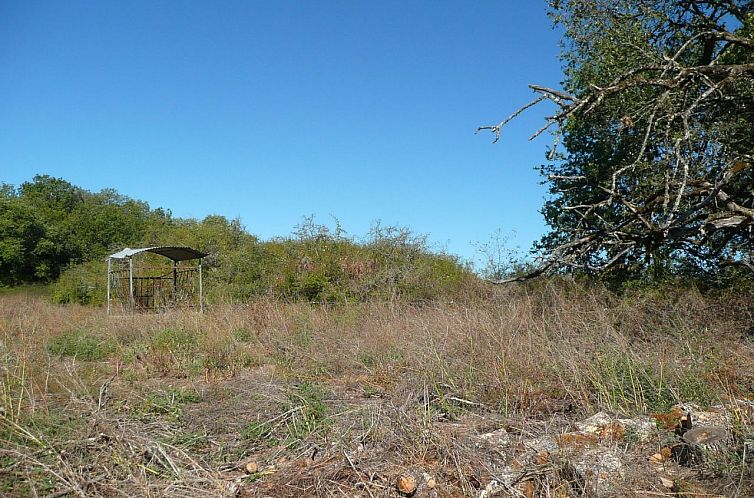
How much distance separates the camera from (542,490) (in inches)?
141

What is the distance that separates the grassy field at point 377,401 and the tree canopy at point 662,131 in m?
0.84

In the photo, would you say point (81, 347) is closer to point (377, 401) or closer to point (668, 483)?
point (377, 401)

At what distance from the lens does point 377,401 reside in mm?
5488

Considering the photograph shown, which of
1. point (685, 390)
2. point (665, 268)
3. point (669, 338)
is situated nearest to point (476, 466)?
point (685, 390)

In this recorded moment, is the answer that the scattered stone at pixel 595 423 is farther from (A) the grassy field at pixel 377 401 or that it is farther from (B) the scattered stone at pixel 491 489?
(B) the scattered stone at pixel 491 489

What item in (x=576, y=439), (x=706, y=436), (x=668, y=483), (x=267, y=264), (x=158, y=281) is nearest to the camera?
(x=668, y=483)

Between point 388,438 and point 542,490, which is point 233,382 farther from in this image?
point 542,490

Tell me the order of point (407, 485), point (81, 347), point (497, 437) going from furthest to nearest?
point (81, 347), point (497, 437), point (407, 485)

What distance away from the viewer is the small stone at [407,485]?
3.66 m

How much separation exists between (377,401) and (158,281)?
1510cm

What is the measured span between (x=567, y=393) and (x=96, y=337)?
7975 mm

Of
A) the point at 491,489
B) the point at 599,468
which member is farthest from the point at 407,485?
the point at 599,468

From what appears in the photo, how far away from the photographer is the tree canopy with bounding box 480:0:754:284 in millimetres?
6191

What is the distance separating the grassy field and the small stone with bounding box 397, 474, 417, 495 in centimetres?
6
